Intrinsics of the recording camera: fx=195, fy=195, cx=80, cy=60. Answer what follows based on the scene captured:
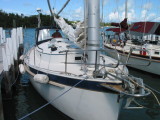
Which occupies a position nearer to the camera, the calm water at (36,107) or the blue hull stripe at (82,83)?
the blue hull stripe at (82,83)

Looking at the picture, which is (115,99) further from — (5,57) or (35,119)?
(5,57)

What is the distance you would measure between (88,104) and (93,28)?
7.21ft

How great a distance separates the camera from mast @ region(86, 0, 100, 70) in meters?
5.62

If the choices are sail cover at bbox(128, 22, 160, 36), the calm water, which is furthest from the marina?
sail cover at bbox(128, 22, 160, 36)

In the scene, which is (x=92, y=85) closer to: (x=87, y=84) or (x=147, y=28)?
(x=87, y=84)

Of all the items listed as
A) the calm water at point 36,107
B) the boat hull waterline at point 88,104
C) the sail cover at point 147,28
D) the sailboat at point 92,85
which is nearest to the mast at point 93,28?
the sailboat at point 92,85

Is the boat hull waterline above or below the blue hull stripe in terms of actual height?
below

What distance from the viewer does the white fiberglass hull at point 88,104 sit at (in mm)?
5234

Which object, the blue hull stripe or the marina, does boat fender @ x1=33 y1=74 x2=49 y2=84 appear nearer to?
the marina

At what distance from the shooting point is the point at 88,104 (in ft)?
18.1

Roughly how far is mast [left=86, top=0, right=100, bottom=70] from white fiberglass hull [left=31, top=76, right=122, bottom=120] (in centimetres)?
88

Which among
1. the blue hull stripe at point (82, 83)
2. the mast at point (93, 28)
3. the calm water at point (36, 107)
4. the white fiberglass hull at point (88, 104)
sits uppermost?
the mast at point (93, 28)

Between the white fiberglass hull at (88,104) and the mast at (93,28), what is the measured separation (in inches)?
34.5

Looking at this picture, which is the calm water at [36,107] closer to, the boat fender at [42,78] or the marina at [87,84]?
the marina at [87,84]
